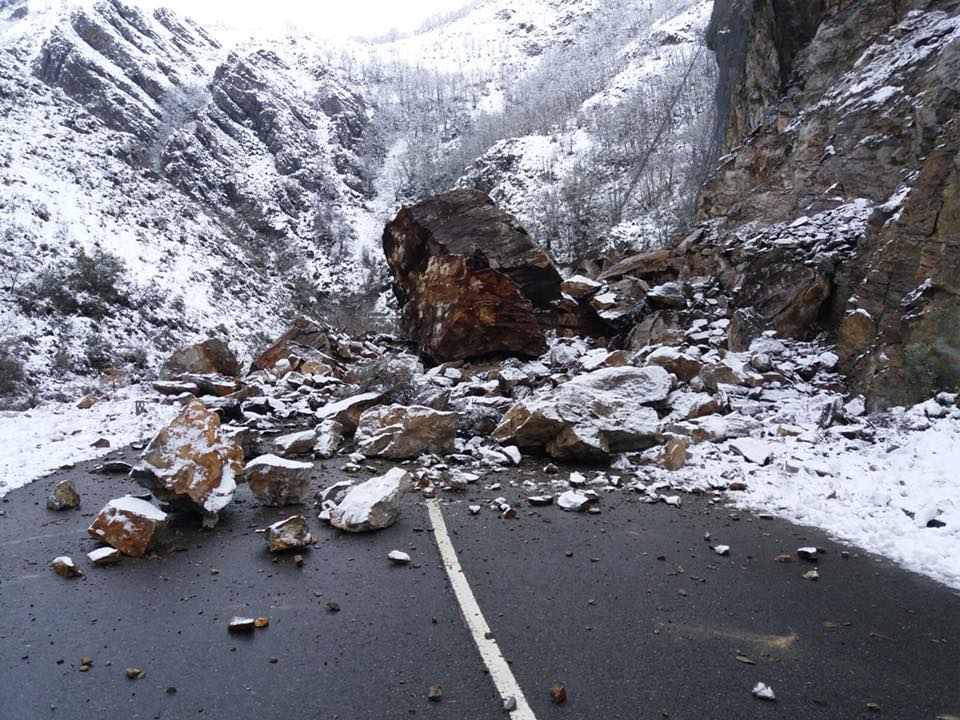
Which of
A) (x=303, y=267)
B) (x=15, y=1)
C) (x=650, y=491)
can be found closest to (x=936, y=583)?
(x=650, y=491)

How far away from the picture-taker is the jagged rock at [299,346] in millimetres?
14398

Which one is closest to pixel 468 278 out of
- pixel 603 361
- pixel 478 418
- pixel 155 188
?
pixel 603 361

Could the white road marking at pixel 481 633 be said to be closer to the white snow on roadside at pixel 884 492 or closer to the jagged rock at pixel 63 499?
the white snow on roadside at pixel 884 492

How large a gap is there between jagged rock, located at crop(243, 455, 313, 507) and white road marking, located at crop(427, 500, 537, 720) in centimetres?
168

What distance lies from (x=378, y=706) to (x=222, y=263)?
121 ft

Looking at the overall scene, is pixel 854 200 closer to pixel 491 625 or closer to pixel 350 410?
pixel 350 410

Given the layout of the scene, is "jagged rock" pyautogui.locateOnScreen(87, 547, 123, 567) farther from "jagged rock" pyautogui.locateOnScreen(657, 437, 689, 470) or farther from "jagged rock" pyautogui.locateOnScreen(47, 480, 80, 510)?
"jagged rock" pyautogui.locateOnScreen(657, 437, 689, 470)

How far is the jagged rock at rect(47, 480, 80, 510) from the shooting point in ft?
18.6

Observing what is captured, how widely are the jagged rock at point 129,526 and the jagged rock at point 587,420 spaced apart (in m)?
4.20

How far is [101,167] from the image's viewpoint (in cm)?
3459

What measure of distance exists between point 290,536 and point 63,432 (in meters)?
6.57

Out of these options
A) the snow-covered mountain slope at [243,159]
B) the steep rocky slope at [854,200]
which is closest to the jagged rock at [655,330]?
the steep rocky slope at [854,200]

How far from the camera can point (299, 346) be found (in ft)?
48.6

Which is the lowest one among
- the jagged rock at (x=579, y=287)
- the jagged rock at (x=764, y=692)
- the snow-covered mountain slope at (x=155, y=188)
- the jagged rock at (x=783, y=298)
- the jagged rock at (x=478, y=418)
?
the jagged rock at (x=764, y=692)
